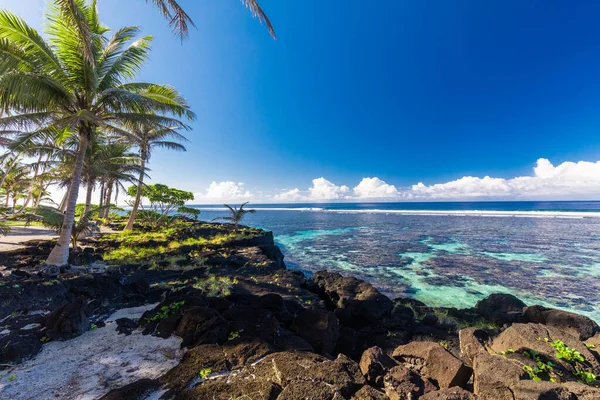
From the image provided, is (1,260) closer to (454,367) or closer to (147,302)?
(147,302)

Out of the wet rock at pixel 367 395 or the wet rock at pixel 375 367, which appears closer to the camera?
the wet rock at pixel 367 395

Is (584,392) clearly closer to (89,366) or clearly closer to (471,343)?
(471,343)

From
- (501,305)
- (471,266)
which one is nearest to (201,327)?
(501,305)

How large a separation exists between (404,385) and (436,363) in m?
0.81

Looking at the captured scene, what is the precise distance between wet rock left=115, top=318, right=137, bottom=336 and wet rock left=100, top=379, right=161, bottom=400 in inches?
83.2

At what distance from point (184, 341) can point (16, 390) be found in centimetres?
193

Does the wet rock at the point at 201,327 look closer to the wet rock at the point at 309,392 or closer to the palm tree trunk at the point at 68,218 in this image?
the wet rock at the point at 309,392

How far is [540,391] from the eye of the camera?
2.53 meters

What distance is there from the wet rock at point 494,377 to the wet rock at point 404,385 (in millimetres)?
549

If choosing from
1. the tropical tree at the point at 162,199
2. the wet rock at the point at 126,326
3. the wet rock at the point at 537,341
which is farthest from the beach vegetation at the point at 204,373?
the tropical tree at the point at 162,199

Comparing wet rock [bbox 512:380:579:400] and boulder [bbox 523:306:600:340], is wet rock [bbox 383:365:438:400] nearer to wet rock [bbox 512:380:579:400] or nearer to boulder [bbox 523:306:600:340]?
wet rock [bbox 512:380:579:400]

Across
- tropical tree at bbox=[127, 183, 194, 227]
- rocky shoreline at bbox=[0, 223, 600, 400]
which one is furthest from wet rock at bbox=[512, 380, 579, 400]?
tropical tree at bbox=[127, 183, 194, 227]

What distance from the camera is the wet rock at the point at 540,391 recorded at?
2484mm

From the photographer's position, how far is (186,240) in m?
16.1
